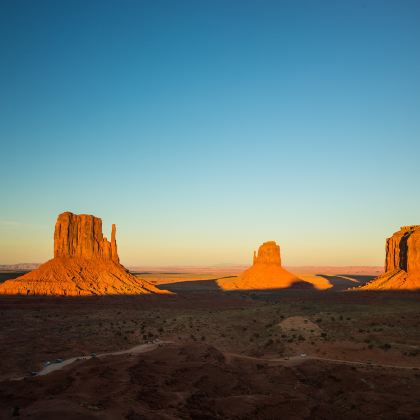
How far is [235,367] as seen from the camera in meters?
23.4

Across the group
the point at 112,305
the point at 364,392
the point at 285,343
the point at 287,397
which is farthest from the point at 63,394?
the point at 112,305

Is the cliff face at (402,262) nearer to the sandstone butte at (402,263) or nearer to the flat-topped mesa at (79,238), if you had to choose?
the sandstone butte at (402,263)

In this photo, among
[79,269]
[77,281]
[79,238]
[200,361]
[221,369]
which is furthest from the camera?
[79,238]

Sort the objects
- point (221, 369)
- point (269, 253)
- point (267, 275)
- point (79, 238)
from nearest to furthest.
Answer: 1. point (221, 369)
2. point (79, 238)
3. point (267, 275)
4. point (269, 253)

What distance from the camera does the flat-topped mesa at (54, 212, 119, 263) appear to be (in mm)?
82938

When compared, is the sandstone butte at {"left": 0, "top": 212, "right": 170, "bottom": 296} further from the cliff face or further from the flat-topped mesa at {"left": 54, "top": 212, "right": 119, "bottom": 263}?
the cliff face

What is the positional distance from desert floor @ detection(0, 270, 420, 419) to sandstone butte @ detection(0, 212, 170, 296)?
91.4 ft

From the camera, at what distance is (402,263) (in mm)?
80938

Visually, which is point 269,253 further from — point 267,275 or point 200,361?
point 200,361

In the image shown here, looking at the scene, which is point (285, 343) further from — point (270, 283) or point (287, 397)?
point (270, 283)

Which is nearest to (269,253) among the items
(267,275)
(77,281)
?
(267,275)

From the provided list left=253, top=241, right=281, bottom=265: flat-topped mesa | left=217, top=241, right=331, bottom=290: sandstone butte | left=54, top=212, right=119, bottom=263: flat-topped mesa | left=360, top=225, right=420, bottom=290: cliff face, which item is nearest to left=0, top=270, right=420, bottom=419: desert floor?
left=360, top=225, right=420, bottom=290: cliff face

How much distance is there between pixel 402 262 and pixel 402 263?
0.69ft

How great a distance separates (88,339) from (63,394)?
20.3 meters
